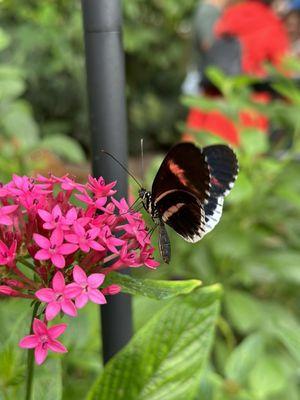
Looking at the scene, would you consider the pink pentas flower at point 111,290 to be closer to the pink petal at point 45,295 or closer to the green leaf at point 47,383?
the pink petal at point 45,295

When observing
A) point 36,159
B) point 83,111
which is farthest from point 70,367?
point 83,111

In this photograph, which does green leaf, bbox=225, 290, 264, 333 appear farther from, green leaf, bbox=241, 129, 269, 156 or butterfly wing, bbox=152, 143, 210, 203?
butterfly wing, bbox=152, 143, 210, 203

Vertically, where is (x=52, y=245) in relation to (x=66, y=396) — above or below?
above

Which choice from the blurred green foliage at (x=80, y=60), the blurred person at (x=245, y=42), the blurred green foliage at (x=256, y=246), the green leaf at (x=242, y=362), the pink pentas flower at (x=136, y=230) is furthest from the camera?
the blurred green foliage at (x=80, y=60)

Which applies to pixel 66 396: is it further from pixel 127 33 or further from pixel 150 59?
pixel 150 59

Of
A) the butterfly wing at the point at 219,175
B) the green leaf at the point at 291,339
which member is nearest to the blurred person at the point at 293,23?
the green leaf at the point at 291,339

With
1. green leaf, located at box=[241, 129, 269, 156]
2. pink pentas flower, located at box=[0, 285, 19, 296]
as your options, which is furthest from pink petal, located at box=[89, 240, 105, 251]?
green leaf, located at box=[241, 129, 269, 156]
